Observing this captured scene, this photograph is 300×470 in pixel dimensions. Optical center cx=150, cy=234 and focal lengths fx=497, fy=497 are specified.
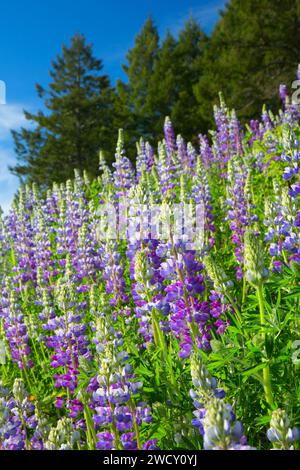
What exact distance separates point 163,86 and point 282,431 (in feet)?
102

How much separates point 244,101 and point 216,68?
3243 mm

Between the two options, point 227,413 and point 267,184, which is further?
point 267,184

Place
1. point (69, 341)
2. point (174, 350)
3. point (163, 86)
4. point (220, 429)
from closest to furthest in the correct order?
point (220, 429) < point (174, 350) < point (69, 341) < point (163, 86)

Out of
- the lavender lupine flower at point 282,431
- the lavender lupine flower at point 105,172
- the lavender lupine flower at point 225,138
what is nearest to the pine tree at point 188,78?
the lavender lupine flower at point 225,138

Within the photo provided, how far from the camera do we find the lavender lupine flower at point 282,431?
154 centimetres

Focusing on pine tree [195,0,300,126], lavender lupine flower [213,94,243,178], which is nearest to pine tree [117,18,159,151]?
pine tree [195,0,300,126]

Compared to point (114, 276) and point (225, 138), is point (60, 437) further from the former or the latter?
point (225, 138)

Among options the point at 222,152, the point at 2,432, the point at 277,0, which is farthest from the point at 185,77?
the point at 2,432

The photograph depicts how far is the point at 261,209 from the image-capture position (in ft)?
20.0

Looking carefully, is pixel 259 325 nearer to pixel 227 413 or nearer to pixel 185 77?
pixel 227 413

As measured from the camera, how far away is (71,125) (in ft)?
104

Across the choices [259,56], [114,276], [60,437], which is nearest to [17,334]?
[114,276]

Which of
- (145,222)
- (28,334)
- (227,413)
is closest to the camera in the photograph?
(227,413)

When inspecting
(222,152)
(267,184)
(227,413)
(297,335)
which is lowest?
(227,413)
